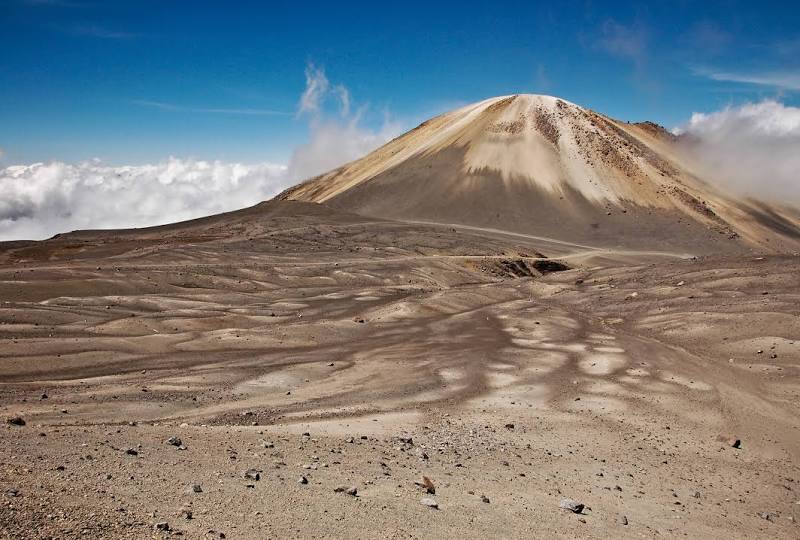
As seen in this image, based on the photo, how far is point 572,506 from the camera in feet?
33.8

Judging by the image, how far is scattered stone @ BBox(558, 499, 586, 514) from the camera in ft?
33.8

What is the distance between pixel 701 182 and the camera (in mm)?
104625

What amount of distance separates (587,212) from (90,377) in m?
76.9

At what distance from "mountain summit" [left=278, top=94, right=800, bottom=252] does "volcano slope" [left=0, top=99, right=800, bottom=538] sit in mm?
38616

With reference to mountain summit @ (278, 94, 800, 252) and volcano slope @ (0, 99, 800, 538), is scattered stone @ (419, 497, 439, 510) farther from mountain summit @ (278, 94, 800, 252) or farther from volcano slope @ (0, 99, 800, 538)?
mountain summit @ (278, 94, 800, 252)

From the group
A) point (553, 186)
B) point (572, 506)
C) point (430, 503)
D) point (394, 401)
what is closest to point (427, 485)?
point (430, 503)

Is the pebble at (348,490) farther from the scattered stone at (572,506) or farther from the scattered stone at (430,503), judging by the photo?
the scattered stone at (572,506)

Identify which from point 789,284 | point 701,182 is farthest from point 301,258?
point 701,182

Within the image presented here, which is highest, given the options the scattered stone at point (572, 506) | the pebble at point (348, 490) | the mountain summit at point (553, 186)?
the mountain summit at point (553, 186)

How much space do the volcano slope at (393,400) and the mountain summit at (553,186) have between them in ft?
127

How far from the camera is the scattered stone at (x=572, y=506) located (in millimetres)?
10289

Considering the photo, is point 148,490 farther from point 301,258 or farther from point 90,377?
point 301,258

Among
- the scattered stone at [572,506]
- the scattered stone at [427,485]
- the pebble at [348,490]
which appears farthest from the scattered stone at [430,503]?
the scattered stone at [572,506]

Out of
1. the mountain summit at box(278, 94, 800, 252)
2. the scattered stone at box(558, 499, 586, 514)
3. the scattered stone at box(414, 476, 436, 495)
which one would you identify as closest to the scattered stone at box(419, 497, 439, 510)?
the scattered stone at box(414, 476, 436, 495)
